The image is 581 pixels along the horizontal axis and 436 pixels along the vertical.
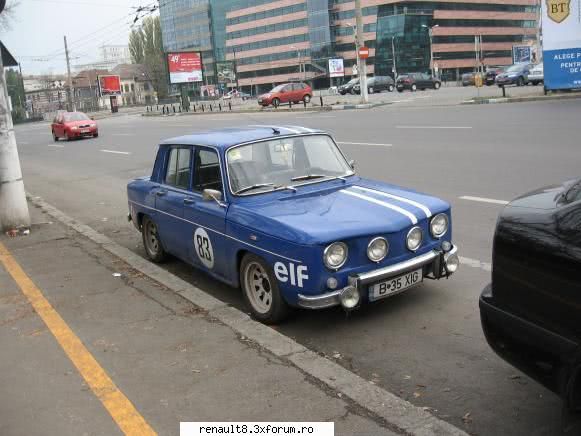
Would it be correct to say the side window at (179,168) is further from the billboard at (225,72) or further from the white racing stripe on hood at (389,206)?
the billboard at (225,72)

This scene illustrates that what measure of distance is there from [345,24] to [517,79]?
8357 cm

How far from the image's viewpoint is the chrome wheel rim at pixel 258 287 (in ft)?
16.2

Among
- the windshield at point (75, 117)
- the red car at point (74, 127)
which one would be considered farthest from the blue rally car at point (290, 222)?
the windshield at point (75, 117)

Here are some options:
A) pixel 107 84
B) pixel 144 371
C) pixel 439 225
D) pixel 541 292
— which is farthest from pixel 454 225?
pixel 107 84

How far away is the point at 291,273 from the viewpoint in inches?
176

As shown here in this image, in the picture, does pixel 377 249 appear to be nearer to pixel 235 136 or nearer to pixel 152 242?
pixel 235 136

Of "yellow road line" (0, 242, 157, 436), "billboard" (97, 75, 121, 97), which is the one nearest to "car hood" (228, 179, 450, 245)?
"yellow road line" (0, 242, 157, 436)

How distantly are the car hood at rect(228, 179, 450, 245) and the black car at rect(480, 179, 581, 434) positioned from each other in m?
1.39

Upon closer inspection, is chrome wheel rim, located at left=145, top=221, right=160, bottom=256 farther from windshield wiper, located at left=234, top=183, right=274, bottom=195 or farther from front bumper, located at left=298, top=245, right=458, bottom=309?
front bumper, located at left=298, top=245, right=458, bottom=309

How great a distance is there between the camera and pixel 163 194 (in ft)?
20.7

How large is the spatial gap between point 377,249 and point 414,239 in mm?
404

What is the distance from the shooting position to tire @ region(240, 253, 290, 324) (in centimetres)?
475

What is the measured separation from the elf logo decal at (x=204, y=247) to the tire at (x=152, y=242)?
1191mm

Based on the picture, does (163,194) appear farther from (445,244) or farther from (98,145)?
(98,145)
